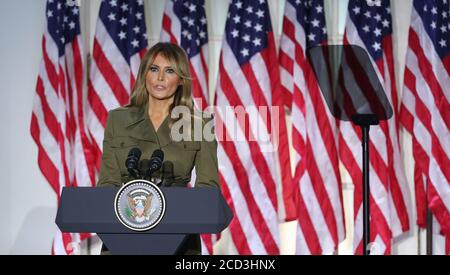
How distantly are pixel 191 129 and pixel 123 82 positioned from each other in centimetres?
289

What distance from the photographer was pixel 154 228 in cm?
245

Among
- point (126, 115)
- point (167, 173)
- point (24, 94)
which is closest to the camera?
point (167, 173)

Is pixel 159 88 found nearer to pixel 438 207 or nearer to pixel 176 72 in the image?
pixel 176 72

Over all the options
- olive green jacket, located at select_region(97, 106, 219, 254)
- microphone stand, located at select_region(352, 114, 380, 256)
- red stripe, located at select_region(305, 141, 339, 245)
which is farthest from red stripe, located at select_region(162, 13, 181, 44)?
olive green jacket, located at select_region(97, 106, 219, 254)

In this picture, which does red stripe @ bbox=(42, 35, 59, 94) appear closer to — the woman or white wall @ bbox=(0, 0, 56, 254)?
white wall @ bbox=(0, 0, 56, 254)

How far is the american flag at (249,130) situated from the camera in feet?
17.9

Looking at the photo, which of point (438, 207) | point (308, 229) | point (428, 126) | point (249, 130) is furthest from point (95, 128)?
point (438, 207)

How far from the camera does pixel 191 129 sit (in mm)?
2730

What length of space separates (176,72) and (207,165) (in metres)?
Result: 0.37

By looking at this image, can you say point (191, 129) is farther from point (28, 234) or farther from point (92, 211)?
point (28, 234)

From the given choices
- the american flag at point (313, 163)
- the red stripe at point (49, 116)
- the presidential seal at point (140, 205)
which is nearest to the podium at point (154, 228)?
the presidential seal at point (140, 205)

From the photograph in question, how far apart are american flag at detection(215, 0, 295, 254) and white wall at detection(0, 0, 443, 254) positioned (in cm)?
23

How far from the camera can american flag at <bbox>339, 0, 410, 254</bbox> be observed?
17.8 feet
